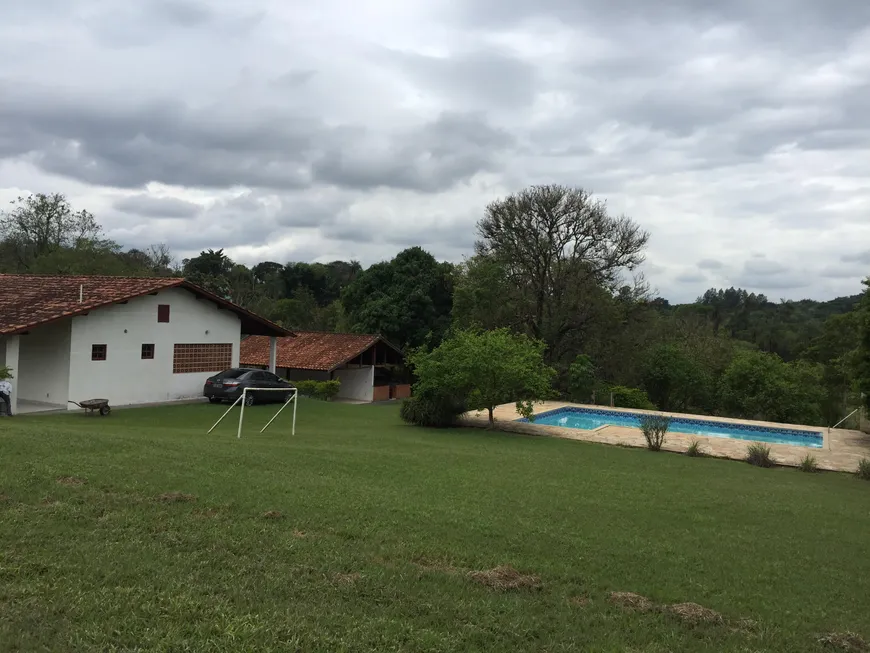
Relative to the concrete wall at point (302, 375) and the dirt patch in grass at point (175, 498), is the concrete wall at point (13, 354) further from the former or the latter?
the concrete wall at point (302, 375)

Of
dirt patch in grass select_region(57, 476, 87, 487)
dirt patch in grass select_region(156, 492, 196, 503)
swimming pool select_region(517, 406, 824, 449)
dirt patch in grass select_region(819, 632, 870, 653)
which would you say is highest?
dirt patch in grass select_region(57, 476, 87, 487)

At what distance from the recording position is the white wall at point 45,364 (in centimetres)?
2169

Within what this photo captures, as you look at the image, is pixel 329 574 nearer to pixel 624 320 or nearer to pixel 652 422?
pixel 652 422

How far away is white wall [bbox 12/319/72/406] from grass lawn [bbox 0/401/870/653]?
1060 cm

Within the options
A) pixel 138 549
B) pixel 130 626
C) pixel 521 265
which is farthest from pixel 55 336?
pixel 521 265

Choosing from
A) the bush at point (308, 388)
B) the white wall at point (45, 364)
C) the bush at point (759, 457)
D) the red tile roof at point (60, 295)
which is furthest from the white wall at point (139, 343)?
the bush at point (759, 457)

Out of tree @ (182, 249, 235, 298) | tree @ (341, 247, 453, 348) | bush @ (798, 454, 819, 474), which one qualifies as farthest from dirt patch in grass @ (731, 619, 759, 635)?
tree @ (182, 249, 235, 298)

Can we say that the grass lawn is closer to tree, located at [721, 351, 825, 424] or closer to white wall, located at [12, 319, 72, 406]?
white wall, located at [12, 319, 72, 406]

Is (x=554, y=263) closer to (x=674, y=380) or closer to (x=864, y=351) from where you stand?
(x=674, y=380)

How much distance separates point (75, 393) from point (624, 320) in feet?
95.2

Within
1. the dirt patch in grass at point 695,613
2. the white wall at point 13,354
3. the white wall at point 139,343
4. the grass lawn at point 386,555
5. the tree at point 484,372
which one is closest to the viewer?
the grass lawn at point 386,555

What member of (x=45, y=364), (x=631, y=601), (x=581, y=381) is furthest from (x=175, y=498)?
(x=581, y=381)

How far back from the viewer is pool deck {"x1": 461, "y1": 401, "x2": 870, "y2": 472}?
18266 mm

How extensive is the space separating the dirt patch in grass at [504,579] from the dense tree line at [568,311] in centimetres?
1912
